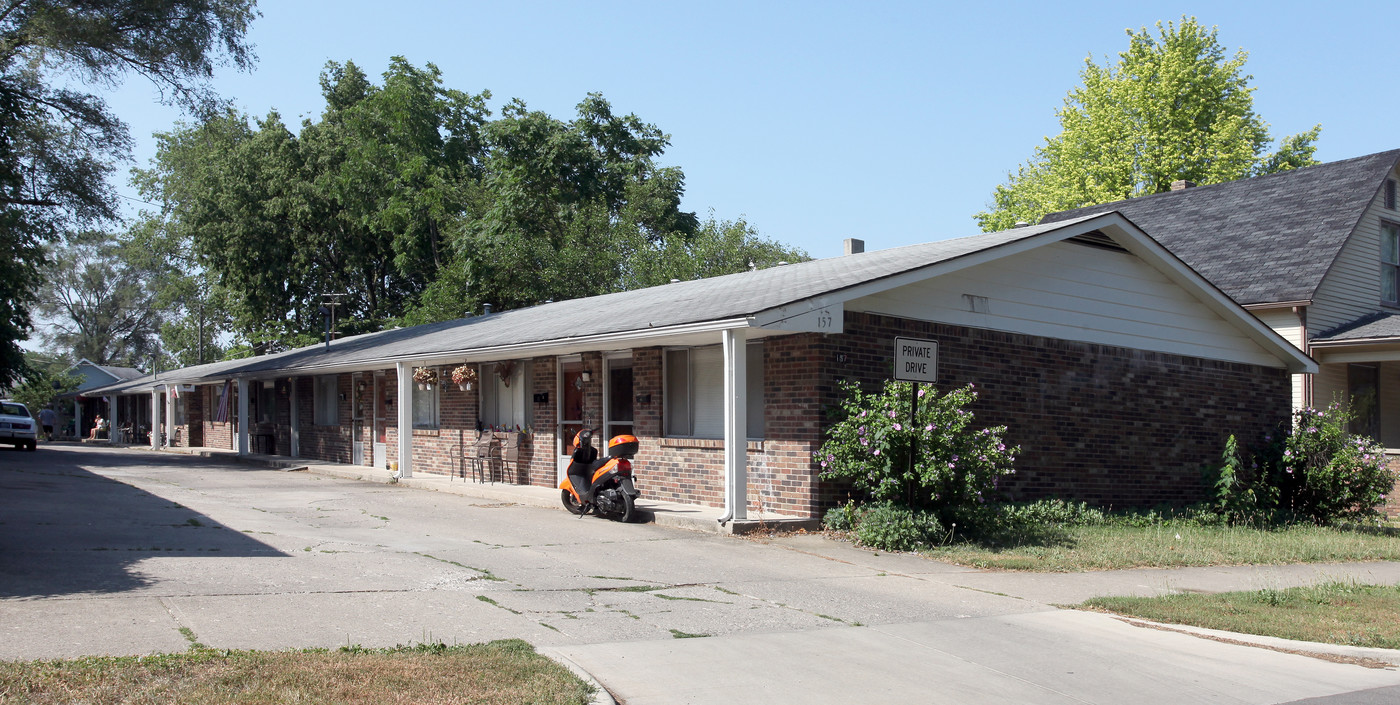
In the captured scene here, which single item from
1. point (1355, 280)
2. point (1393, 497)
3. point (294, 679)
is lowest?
point (1393, 497)

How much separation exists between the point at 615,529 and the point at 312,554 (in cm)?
376

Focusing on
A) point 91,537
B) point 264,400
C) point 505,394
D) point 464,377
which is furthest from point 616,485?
point 264,400

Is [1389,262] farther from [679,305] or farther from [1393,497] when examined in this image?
[679,305]

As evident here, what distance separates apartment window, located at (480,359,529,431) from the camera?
18984mm

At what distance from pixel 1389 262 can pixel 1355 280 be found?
2.05m

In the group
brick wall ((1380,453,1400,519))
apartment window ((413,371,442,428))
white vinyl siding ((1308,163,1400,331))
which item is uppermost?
white vinyl siding ((1308,163,1400,331))

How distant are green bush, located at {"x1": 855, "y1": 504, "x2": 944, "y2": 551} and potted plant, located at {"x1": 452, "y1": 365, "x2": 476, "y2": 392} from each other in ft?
32.0

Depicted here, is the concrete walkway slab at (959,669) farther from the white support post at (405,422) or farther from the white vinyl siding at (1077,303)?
the white support post at (405,422)

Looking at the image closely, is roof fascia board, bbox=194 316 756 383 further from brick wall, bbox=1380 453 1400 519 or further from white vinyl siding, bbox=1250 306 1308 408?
brick wall, bbox=1380 453 1400 519

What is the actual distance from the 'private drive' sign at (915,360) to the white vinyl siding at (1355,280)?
1267 cm

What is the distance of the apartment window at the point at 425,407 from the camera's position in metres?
22.0

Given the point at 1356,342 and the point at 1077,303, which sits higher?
the point at 1077,303

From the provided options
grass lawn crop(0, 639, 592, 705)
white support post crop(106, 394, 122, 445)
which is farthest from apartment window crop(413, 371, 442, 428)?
white support post crop(106, 394, 122, 445)

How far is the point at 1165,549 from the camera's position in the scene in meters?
12.2
